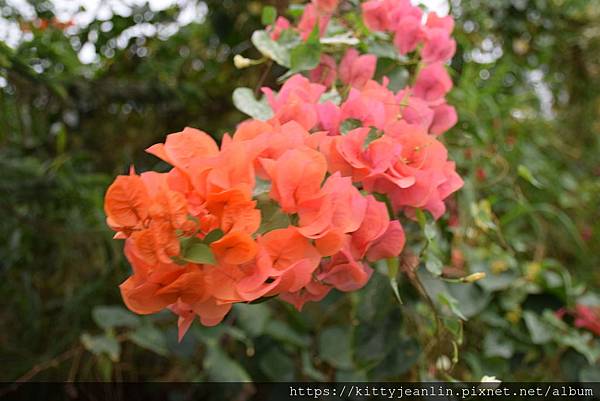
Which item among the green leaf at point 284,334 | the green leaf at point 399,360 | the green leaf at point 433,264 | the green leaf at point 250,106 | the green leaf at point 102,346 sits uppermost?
the green leaf at point 250,106

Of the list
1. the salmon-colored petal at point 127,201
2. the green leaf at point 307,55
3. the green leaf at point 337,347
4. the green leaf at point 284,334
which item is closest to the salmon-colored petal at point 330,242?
the salmon-colored petal at point 127,201

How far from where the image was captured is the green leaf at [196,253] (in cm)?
34

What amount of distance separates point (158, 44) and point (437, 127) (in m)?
0.60

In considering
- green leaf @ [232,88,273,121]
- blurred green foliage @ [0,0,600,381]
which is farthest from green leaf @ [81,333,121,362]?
green leaf @ [232,88,273,121]

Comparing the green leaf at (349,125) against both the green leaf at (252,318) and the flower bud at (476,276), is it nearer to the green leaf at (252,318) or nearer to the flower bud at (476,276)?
the flower bud at (476,276)

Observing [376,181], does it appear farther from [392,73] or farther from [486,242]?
[486,242]

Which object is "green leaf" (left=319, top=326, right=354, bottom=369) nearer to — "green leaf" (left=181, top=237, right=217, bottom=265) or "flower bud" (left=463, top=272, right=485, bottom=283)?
"flower bud" (left=463, top=272, right=485, bottom=283)

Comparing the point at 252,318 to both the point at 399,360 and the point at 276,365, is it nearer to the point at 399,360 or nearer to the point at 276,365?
the point at 276,365

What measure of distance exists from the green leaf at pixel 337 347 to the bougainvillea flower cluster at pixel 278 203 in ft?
0.99

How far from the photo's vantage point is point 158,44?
0.98m

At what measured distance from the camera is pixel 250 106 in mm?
513

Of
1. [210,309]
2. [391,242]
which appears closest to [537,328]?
[391,242]

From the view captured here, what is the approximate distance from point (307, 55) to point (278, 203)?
0.20m

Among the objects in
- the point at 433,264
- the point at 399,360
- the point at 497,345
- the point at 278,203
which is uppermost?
the point at 278,203
